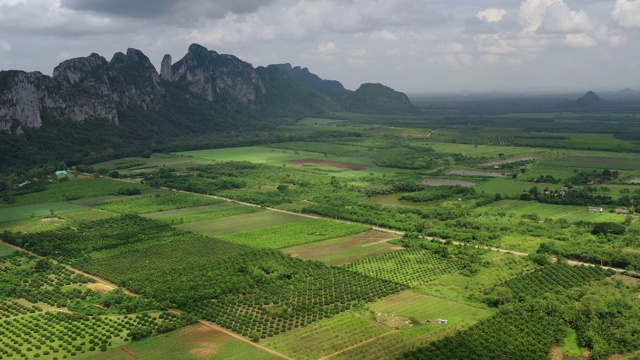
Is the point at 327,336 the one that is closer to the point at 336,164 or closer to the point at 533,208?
the point at 533,208

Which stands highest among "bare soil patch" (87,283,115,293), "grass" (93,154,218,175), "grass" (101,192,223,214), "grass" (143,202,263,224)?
"grass" (93,154,218,175)

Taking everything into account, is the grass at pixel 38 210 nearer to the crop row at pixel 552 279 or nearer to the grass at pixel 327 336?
the grass at pixel 327 336

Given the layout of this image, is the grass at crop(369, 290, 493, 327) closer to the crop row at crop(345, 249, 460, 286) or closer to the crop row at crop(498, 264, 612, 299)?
the crop row at crop(345, 249, 460, 286)

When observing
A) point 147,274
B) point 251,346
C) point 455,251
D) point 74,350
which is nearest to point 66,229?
point 147,274

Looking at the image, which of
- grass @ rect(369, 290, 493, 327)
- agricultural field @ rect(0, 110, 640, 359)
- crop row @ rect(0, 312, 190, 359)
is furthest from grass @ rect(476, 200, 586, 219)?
crop row @ rect(0, 312, 190, 359)

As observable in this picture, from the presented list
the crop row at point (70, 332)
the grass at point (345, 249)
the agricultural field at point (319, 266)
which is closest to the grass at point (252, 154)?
the agricultural field at point (319, 266)

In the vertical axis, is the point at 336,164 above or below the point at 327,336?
above

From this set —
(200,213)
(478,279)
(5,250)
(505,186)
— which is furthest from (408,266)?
(505,186)
